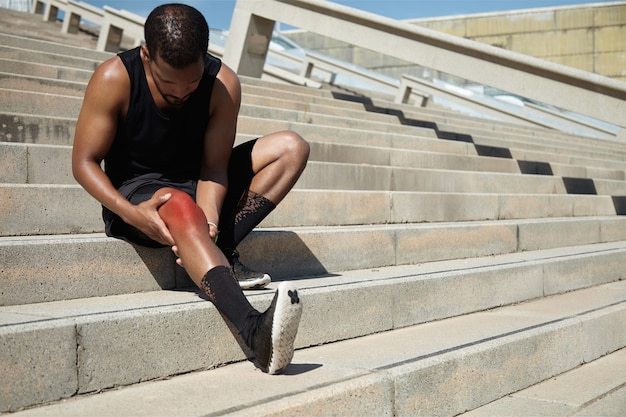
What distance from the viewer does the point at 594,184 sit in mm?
7996

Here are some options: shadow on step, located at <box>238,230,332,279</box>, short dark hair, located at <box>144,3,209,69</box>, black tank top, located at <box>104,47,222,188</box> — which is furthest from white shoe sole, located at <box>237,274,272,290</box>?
short dark hair, located at <box>144,3,209,69</box>

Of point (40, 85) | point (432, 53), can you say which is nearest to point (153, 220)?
point (40, 85)

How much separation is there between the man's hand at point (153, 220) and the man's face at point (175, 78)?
408 mm

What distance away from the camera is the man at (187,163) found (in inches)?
109

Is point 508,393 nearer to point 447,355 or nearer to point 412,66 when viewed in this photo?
point 447,355

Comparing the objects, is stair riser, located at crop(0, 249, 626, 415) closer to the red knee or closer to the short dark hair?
the red knee

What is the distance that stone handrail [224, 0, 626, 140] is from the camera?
279 inches

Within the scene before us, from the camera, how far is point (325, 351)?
315 centimetres

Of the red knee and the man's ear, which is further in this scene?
the man's ear

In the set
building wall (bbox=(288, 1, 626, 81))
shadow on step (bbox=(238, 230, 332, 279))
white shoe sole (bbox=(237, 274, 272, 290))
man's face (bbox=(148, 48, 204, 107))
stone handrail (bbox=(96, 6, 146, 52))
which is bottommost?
white shoe sole (bbox=(237, 274, 272, 290))

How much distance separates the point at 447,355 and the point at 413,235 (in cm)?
153

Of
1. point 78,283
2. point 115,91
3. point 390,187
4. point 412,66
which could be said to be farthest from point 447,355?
point 412,66

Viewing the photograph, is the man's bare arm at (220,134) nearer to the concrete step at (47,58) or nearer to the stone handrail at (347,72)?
the concrete step at (47,58)

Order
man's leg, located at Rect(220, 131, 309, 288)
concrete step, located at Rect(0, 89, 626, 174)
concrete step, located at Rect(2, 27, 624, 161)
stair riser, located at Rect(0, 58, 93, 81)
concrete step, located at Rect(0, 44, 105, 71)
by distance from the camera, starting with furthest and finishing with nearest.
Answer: concrete step, located at Rect(2, 27, 624, 161) < concrete step, located at Rect(0, 44, 105, 71) < stair riser, located at Rect(0, 58, 93, 81) < concrete step, located at Rect(0, 89, 626, 174) < man's leg, located at Rect(220, 131, 309, 288)
